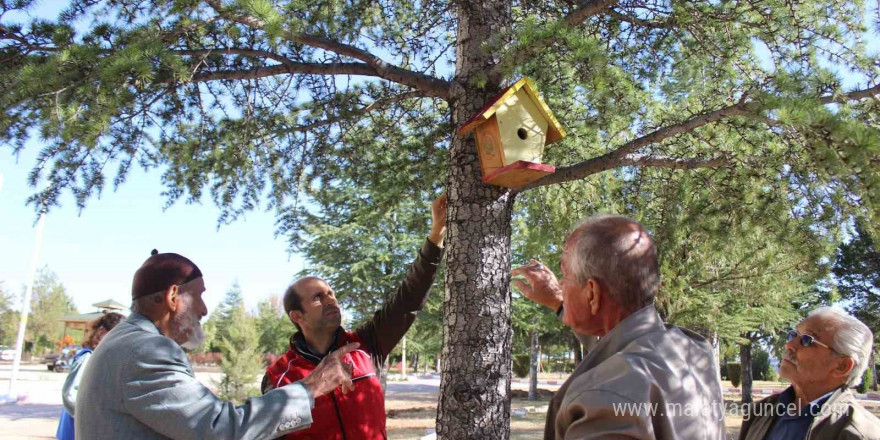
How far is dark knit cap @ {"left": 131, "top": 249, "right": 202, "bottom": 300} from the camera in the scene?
223 cm

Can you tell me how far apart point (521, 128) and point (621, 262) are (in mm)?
1794

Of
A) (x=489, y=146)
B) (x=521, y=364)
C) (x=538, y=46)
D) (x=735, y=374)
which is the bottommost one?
(x=521, y=364)

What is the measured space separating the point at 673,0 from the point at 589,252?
271 centimetres

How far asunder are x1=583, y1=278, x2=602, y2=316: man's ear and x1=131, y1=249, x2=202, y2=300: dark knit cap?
149cm

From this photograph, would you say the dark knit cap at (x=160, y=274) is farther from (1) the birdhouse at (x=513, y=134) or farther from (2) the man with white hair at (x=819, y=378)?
(2) the man with white hair at (x=819, y=378)

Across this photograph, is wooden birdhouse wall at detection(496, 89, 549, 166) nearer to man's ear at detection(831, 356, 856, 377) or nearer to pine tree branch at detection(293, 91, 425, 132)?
pine tree branch at detection(293, 91, 425, 132)

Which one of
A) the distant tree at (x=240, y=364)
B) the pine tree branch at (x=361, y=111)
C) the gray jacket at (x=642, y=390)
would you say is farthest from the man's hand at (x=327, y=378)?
the distant tree at (x=240, y=364)

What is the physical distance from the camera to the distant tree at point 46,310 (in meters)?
49.1

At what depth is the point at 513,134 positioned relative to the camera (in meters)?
3.32

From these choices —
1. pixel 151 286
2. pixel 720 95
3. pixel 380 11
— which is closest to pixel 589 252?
pixel 151 286

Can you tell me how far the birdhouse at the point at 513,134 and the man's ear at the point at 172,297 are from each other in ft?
5.59

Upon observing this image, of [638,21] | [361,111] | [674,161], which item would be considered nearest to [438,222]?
[361,111]

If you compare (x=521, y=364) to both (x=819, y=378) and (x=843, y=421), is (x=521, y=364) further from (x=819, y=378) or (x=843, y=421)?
(x=843, y=421)

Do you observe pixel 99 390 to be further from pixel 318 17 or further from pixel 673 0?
pixel 673 0
